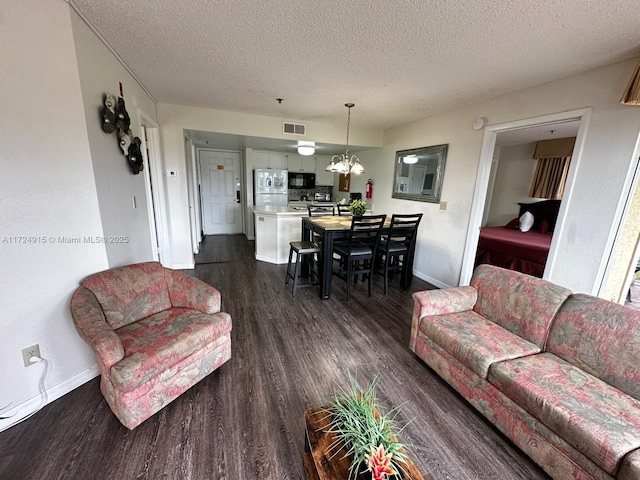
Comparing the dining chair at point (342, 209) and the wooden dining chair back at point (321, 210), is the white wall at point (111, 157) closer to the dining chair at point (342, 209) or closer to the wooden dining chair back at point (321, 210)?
the wooden dining chair back at point (321, 210)

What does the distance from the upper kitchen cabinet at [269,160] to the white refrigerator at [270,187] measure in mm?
362

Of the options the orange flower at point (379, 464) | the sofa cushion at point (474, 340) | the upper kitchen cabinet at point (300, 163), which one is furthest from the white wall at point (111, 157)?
the upper kitchen cabinet at point (300, 163)

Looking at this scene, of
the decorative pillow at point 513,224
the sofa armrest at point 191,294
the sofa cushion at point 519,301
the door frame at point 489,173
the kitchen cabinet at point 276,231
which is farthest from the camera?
the decorative pillow at point 513,224

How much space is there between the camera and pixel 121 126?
7.03 feet

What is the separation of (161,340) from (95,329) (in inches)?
13.2

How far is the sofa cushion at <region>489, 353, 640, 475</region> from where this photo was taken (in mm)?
1085

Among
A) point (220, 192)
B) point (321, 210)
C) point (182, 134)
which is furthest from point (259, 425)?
point (220, 192)

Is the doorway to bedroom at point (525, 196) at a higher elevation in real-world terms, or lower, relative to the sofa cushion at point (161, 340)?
higher

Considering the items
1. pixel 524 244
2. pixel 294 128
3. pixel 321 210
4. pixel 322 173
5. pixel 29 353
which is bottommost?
pixel 29 353

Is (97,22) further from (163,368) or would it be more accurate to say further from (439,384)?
(439,384)

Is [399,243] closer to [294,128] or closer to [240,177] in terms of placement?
[294,128]

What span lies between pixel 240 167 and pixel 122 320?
5217 mm

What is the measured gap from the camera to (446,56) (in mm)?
2078

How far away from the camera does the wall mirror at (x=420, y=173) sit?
146 inches
